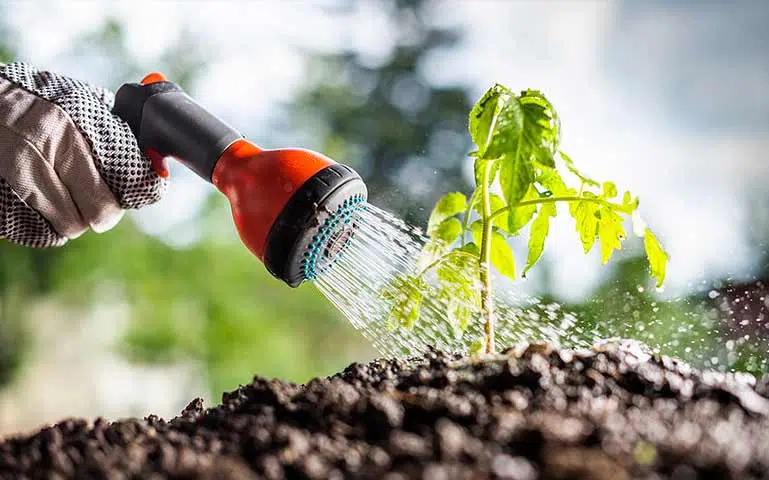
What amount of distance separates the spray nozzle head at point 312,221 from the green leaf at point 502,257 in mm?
175

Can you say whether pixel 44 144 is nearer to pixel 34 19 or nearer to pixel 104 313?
pixel 104 313

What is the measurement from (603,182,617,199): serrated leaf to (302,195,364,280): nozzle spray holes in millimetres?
235

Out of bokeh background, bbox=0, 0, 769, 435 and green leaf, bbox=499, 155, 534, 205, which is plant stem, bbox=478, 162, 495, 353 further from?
bokeh background, bbox=0, 0, 769, 435

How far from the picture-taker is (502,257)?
85 centimetres

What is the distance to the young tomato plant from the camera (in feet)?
2.30

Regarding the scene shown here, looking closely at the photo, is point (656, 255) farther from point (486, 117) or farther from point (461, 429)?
point (461, 429)

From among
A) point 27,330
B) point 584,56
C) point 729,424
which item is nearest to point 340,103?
point 584,56

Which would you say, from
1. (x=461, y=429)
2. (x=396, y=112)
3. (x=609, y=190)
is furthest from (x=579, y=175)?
(x=396, y=112)

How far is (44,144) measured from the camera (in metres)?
0.81

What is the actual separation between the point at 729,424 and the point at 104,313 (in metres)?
2.35

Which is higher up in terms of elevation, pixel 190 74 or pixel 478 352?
pixel 190 74

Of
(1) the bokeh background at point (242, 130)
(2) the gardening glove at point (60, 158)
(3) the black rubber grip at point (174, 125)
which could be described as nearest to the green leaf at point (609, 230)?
(3) the black rubber grip at point (174, 125)

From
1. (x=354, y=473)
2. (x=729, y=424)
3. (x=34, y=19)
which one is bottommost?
(x=354, y=473)

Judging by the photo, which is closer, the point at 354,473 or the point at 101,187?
the point at 354,473
